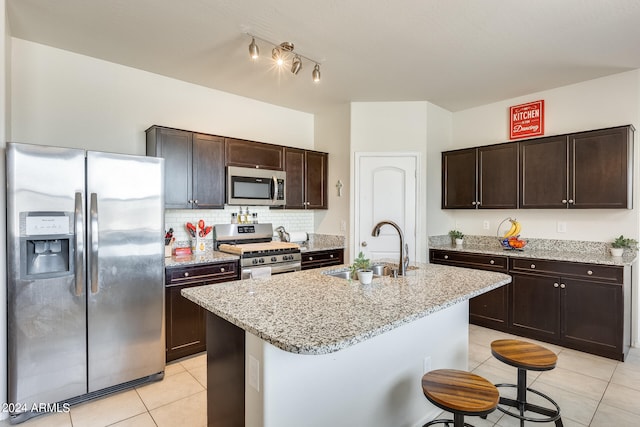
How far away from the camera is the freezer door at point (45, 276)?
2146 mm

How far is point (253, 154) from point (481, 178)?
2848 mm

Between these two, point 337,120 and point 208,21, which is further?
point 337,120

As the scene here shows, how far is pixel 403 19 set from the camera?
246 centimetres

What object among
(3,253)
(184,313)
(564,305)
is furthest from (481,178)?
(3,253)

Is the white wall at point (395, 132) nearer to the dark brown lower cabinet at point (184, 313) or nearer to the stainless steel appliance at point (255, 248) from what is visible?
the stainless steel appliance at point (255, 248)

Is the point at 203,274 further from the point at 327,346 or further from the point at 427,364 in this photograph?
the point at 327,346

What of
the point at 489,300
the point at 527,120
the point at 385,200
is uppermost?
the point at 527,120

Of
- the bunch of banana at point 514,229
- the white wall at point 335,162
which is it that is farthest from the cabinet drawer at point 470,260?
the white wall at point 335,162

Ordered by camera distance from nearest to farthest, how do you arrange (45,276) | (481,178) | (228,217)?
(45,276) < (228,217) < (481,178)

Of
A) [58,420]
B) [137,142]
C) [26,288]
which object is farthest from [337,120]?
[58,420]

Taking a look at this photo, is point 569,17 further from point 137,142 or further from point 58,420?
point 58,420

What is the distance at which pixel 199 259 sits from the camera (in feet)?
10.3

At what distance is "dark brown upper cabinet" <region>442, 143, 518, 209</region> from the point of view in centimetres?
397

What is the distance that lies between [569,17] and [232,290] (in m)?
3.00
